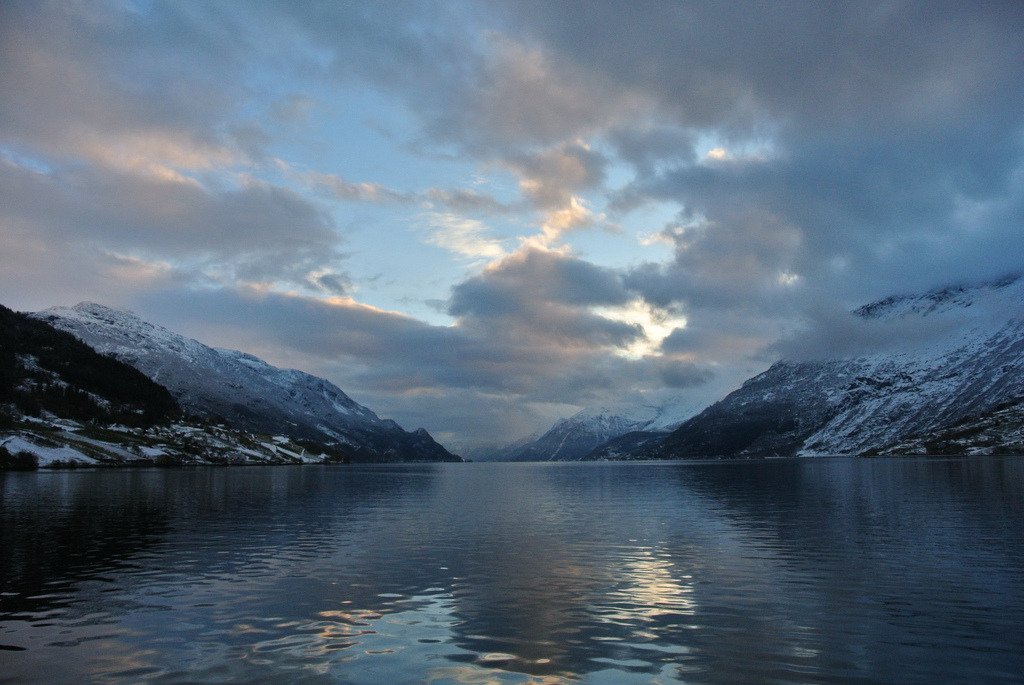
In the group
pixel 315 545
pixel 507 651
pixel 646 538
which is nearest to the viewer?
pixel 507 651

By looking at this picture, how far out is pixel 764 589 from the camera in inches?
1624

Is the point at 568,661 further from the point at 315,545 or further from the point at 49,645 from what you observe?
the point at 315,545

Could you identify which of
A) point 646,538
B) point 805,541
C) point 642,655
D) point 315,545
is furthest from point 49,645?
point 805,541

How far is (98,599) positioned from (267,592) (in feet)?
28.8

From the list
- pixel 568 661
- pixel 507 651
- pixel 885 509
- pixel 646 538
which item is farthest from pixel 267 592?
pixel 885 509

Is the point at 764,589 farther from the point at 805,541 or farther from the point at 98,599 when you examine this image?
the point at 98,599

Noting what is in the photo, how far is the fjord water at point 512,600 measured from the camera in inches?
1036

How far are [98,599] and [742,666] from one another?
110ft

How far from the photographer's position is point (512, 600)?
38.4 m

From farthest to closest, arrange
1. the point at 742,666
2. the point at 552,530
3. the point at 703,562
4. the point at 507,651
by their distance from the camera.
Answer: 1. the point at 552,530
2. the point at 703,562
3. the point at 507,651
4. the point at 742,666

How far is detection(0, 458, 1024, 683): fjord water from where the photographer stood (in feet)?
86.3

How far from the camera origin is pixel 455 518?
87250 mm

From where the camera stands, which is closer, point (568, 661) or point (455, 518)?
point (568, 661)

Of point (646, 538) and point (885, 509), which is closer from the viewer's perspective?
point (646, 538)
